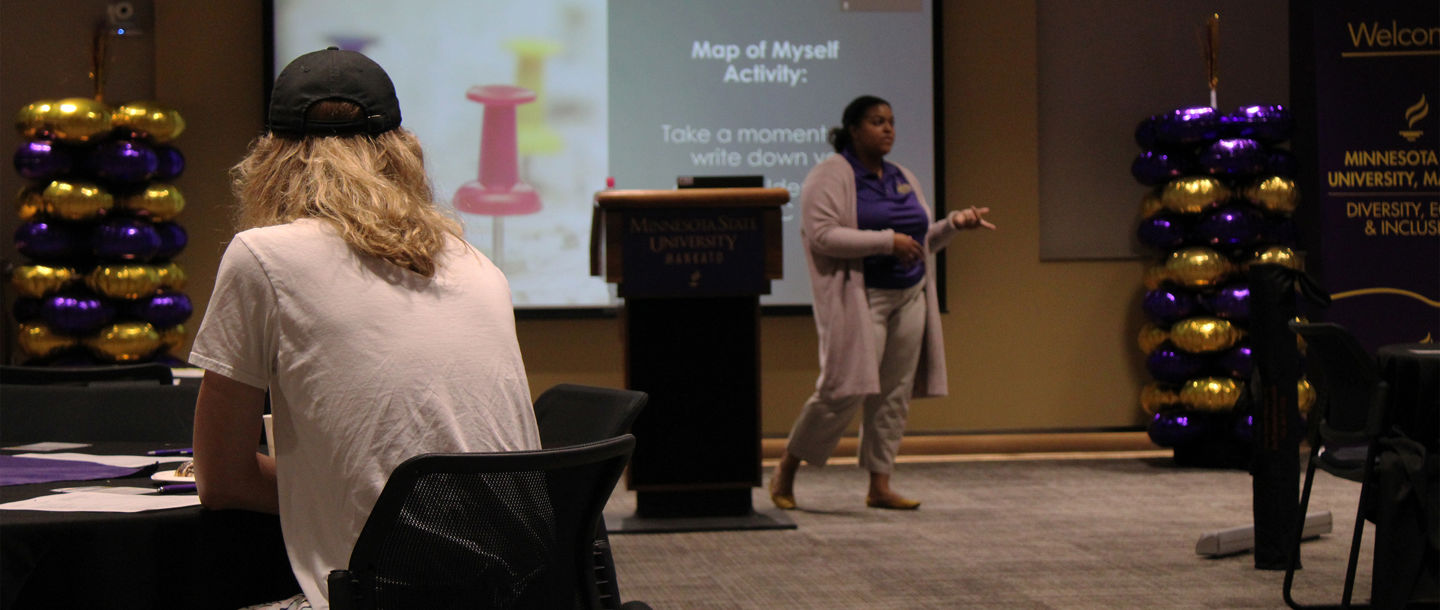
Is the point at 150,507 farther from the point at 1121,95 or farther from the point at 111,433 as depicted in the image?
the point at 1121,95

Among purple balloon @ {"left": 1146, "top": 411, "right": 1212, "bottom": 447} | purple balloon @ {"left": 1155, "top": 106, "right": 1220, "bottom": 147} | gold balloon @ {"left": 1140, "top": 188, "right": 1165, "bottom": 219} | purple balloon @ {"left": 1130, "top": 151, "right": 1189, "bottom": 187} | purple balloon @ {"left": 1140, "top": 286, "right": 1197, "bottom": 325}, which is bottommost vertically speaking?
purple balloon @ {"left": 1146, "top": 411, "right": 1212, "bottom": 447}

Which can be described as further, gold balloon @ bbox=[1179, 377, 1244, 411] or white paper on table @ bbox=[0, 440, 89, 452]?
gold balloon @ bbox=[1179, 377, 1244, 411]

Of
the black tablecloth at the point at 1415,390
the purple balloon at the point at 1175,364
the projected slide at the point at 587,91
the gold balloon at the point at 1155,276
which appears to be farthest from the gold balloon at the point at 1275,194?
the black tablecloth at the point at 1415,390

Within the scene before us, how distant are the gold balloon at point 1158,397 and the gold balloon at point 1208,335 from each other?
0.27m

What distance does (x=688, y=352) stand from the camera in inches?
183

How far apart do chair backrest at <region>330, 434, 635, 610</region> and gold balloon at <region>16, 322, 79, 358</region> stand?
194 inches

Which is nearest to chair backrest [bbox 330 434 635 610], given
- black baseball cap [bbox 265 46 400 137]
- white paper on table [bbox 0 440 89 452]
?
black baseball cap [bbox 265 46 400 137]

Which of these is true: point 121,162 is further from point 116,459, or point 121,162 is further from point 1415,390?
point 1415,390

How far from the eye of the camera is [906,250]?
483cm

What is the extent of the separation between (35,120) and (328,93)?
4.74 meters

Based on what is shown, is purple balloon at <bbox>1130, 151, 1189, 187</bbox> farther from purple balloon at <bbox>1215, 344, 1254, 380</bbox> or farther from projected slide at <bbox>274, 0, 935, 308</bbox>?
projected slide at <bbox>274, 0, 935, 308</bbox>

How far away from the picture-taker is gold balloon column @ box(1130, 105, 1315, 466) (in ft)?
19.6

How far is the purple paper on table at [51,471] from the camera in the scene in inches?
69.8

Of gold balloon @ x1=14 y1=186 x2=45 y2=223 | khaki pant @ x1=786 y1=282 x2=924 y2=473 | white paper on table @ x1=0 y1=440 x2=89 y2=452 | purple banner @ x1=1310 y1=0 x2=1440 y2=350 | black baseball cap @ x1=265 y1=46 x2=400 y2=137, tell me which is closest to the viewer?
black baseball cap @ x1=265 y1=46 x2=400 y2=137
